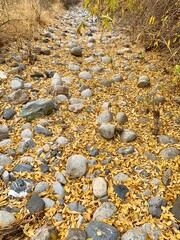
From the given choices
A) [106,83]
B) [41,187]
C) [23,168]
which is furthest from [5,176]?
[106,83]

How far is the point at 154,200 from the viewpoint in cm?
170

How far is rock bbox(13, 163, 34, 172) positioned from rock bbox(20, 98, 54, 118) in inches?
26.9

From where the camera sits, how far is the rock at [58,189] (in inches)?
70.4

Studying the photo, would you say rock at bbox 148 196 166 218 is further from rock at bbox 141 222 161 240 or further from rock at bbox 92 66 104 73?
rock at bbox 92 66 104 73

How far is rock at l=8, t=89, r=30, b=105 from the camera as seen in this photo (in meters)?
2.71

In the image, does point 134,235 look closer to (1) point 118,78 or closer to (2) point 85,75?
(1) point 118,78

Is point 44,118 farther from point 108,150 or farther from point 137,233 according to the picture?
point 137,233

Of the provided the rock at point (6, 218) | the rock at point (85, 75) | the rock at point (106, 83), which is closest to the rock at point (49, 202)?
the rock at point (6, 218)

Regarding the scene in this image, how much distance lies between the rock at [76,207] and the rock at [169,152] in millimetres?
885

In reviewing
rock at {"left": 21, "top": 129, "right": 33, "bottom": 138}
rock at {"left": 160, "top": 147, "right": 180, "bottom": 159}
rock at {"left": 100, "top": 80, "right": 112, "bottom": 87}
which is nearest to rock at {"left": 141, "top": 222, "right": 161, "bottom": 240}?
rock at {"left": 160, "top": 147, "right": 180, "bottom": 159}

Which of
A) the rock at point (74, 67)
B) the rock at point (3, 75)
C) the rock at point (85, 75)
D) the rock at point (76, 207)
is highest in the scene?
the rock at point (3, 75)

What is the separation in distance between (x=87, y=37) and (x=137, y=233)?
4.56 metres

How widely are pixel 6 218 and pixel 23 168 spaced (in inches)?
18.7

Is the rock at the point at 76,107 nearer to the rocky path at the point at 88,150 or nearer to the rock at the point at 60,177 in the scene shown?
the rocky path at the point at 88,150
